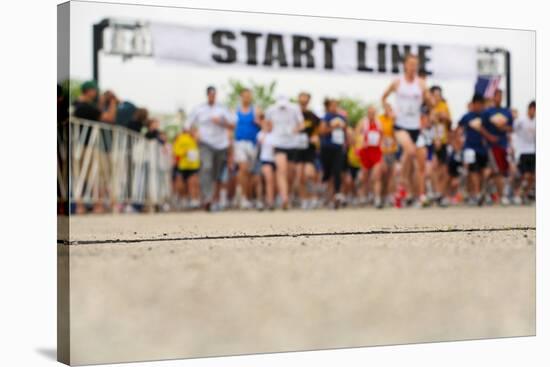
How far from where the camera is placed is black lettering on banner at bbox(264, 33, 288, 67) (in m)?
7.70

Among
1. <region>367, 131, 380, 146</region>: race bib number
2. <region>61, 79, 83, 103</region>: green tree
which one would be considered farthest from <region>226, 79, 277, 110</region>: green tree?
<region>61, 79, 83, 103</region>: green tree

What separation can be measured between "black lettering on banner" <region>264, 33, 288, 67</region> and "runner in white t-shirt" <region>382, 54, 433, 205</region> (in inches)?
33.1

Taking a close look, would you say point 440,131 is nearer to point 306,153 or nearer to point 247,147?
point 306,153

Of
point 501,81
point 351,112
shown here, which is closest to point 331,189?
point 351,112

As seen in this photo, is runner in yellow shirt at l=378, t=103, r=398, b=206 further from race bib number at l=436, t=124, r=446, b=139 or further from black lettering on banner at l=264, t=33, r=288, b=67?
black lettering on banner at l=264, t=33, r=288, b=67

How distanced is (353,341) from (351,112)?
1614 mm

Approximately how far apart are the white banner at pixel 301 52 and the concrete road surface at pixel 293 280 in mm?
1031

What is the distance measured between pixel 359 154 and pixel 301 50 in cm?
87

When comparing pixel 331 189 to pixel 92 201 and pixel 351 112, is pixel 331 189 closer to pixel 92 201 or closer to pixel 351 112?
pixel 351 112

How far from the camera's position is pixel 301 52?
782cm

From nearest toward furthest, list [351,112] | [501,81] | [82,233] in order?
[82,233]
[351,112]
[501,81]

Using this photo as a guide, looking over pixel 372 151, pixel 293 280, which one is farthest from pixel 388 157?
pixel 293 280

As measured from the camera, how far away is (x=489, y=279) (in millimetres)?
8250

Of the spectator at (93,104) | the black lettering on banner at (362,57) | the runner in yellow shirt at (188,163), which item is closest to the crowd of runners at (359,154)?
the runner in yellow shirt at (188,163)
